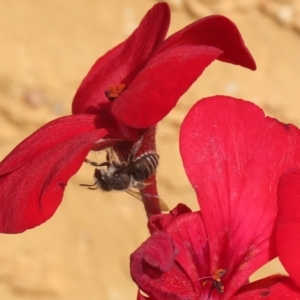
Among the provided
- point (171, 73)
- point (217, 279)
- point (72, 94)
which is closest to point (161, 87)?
point (171, 73)

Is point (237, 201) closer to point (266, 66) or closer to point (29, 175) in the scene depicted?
point (29, 175)

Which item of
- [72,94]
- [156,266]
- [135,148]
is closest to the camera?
[156,266]

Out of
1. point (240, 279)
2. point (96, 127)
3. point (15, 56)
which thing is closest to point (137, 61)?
point (96, 127)

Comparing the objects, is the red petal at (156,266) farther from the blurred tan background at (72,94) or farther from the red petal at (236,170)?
the blurred tan background at (72,94)

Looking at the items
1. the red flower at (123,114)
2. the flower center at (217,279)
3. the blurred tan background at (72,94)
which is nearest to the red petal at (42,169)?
the red flower at (123,114)

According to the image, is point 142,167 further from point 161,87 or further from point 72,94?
point 72,94
